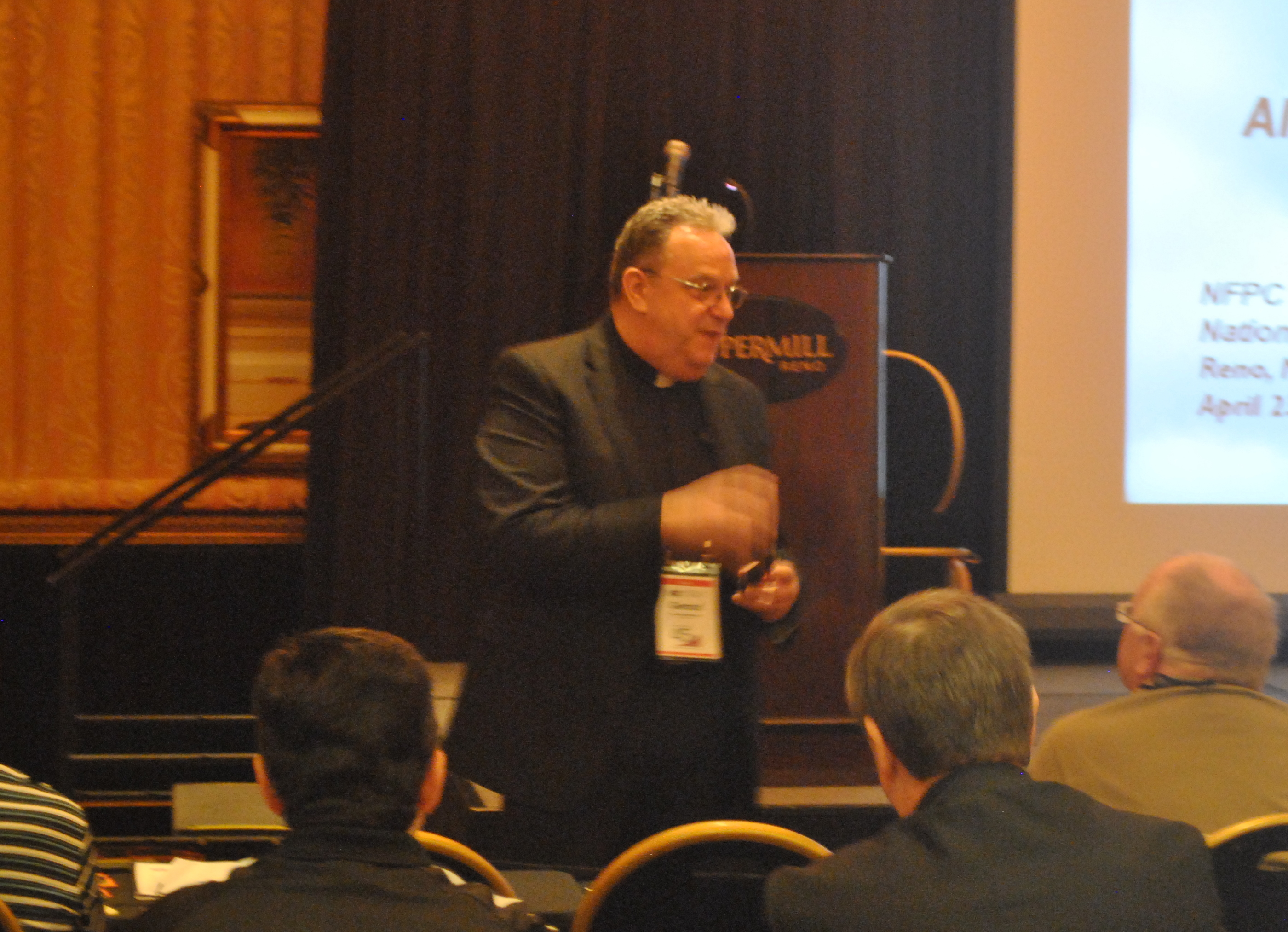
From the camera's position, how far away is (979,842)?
1.04m

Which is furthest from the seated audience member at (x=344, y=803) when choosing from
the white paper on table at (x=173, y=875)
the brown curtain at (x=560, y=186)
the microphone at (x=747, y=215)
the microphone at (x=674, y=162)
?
the brown curtain at (x=560, y=186)

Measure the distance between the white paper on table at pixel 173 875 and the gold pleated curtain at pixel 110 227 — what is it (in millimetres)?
3398

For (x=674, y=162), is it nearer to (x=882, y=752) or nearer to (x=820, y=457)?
(x=820, y=457)

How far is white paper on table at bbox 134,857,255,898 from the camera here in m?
1.28

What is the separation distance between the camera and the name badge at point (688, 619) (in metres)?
1.86

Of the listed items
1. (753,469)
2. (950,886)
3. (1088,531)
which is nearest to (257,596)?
(1088,531)

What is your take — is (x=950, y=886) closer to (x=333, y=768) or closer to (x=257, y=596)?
Result: (x=333, y=768)

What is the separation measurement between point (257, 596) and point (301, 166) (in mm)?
1561

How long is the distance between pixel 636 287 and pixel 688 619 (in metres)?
0.52

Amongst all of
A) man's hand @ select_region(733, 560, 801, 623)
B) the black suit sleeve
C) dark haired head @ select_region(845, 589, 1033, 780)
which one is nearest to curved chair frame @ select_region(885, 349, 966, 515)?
man's hand @ select_region(733, 560, 801, 623)

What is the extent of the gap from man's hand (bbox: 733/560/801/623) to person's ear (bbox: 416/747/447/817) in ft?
2.44

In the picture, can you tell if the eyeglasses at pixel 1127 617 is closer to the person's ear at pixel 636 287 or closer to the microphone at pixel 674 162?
the person's ear at pixel 636 287

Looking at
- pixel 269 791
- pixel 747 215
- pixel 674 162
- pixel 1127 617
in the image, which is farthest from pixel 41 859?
pixel 747 215

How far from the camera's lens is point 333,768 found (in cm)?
113
